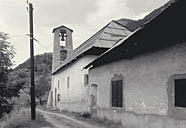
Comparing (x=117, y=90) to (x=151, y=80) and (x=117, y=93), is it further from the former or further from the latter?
(x=151, y=80)

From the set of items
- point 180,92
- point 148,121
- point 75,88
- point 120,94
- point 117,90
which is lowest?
point 148,121

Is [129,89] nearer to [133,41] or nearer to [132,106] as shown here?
[132,106]

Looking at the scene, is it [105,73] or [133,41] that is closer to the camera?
[133,41]

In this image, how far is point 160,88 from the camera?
29.3 feet

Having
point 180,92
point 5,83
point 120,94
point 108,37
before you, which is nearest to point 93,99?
point 120,94

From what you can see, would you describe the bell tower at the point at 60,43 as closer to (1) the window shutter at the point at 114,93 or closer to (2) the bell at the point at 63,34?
(2) the bell at the point at 63,34

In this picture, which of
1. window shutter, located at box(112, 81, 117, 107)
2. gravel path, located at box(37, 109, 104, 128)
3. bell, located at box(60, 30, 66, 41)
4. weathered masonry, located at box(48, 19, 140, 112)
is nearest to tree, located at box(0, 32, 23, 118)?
gravel path, located at box(37, 109, 104, 128)

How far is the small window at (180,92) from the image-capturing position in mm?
7818

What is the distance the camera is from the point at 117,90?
12.6 metres

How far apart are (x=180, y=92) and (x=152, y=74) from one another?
166 centimetres

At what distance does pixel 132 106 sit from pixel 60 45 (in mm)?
21184

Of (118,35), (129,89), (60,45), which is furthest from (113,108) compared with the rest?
(60,45)

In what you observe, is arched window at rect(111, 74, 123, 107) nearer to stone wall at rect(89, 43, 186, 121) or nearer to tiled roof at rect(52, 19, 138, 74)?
stone wall at rect(89, 43, 186, 121)

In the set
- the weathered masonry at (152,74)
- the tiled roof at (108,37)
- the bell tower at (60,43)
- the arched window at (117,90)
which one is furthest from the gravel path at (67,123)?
the bell tower at (60,43)
